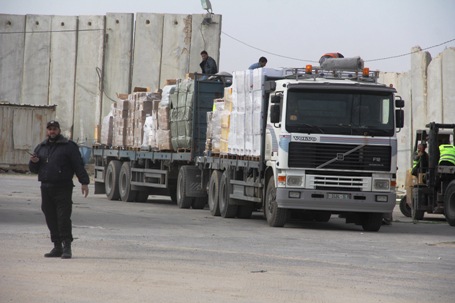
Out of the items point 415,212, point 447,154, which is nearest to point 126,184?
point 415,212

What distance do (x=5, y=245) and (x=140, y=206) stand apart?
13.4 meters

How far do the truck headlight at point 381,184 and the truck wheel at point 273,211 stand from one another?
172cm

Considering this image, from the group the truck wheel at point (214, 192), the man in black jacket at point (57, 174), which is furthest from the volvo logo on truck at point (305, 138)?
the man in black jacket at point (57, 174)

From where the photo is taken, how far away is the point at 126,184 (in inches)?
1261

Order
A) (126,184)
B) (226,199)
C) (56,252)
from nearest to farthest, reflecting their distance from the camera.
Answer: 1. (56,252)
2. (226,199)
3. (126,184)

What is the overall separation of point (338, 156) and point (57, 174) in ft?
24.7

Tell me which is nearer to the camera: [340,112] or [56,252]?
[56,252]

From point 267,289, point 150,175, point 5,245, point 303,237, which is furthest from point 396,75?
point 267,289

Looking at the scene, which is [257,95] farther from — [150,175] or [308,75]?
[150,175]

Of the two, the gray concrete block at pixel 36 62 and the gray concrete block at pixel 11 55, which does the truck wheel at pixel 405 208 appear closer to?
the gray concrete block at pixel 36 62

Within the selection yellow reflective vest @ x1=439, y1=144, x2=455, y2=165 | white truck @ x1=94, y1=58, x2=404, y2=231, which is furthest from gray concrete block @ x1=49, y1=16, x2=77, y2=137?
white truck @ x1=94, y1=58, x2=404, y2=231

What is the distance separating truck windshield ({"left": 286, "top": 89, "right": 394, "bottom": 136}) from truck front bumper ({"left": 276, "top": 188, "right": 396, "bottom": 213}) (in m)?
1.10

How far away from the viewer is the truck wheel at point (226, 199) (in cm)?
2447

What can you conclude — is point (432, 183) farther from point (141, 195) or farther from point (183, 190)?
point (141, 195)
